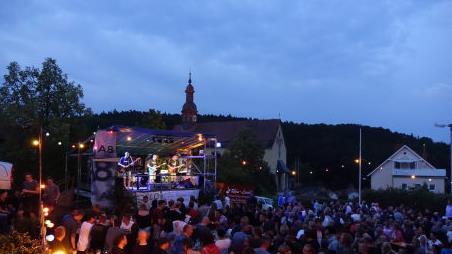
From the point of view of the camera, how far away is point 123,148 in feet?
75.9

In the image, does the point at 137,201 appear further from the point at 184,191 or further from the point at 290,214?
the point at 290,214

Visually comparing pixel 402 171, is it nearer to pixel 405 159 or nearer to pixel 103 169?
pixel 405 159

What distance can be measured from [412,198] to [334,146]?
58.9 meters

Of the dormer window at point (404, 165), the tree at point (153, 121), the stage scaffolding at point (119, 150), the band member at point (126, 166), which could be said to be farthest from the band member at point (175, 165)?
the dormer window at point (404, 165)

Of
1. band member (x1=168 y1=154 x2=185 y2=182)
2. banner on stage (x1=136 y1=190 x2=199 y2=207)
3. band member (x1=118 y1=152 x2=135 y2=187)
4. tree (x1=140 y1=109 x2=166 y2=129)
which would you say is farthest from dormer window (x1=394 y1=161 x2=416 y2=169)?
band member (x1=118 y1=152 x2=135 y2=187)

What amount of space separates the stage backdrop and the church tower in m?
60.4

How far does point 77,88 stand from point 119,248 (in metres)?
28.9

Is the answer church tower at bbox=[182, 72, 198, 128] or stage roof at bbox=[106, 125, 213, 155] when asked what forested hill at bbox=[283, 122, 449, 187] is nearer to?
church tower at bbox=[182, 72, 198, 128]

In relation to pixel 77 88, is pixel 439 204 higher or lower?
lower

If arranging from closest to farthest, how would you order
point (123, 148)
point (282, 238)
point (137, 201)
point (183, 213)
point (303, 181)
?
point (282, 238), point (183, 213), point (137, 201), point (123, 148), point (303, 181)

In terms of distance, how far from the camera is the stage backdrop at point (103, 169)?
18.2 metres

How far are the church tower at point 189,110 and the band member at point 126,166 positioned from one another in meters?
56.6

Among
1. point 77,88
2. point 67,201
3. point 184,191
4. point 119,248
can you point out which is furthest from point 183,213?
point 77,88

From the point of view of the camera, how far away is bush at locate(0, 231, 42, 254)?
7.88m
